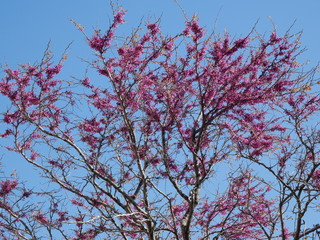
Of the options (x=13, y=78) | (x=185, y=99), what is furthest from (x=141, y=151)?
(x=13, y=78)

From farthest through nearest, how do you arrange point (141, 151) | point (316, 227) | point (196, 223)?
point (196, 223) → point (141, 151) → point (316, 227)

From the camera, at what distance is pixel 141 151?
794 cm

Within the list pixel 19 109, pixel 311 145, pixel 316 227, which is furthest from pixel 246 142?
pixel 19 109

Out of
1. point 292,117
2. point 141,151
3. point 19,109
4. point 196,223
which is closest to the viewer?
point 292,117

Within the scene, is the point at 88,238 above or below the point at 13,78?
below

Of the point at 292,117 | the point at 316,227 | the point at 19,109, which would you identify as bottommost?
the point at 316,227

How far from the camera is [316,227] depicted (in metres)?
5.26

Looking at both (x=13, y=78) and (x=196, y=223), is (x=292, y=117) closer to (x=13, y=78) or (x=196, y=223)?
(x=196, y=223)

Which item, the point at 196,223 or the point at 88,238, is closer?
the point at 88,238

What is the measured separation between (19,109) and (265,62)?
4424 mm

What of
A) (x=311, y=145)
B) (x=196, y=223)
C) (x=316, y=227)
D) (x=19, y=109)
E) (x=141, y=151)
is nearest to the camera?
(x=316, y=227)

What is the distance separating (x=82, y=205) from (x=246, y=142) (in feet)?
12.1

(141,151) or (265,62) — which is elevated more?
(265,62)

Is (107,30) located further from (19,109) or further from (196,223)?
(196,223)
